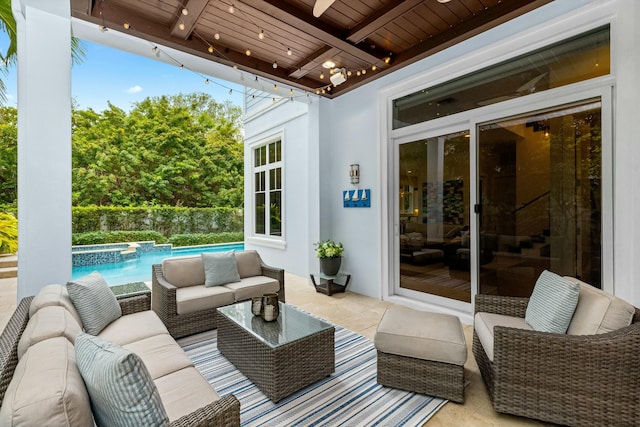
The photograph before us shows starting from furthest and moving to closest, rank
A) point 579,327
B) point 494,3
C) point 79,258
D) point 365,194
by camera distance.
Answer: point 79,258, point 365,194, point 494,3, point 579,327

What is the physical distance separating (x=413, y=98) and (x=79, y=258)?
9.24m

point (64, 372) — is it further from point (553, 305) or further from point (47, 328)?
point (553, 305)

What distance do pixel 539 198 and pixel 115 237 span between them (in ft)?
35.8

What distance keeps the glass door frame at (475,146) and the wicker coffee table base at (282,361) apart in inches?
86.3

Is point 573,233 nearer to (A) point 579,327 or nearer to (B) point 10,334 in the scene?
(A) point 579,327

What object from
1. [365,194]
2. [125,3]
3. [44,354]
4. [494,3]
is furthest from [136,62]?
[44,354]

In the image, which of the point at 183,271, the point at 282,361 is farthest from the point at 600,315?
the point at 183,271

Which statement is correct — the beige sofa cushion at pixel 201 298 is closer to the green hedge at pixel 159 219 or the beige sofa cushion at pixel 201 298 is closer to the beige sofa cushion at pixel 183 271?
the beige sofa cushion at pixel 183 271

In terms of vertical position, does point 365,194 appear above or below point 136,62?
below

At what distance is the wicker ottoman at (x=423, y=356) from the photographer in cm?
205

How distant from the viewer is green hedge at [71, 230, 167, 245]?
8992mm

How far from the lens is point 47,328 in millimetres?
1464

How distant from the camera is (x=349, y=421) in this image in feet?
6.30

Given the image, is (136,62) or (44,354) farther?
(136,62)
